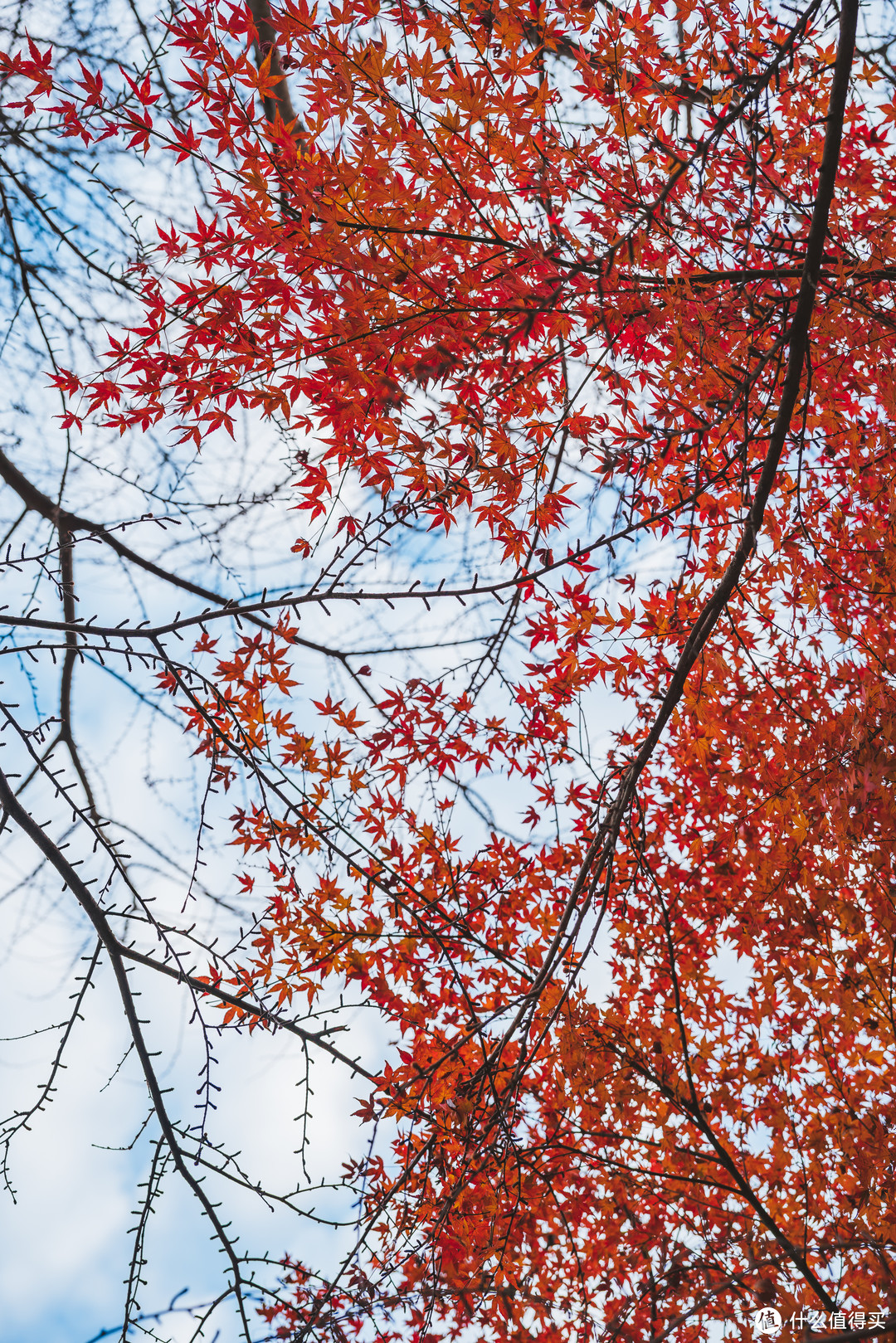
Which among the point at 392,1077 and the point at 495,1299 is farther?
the point at 392,1077

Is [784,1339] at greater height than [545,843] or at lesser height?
lesser

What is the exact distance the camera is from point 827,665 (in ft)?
15.4

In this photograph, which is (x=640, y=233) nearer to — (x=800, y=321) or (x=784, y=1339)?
(x=800, y=321)

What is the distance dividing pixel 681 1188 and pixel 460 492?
17.9ft

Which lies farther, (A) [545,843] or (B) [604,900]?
(A) [545,843]

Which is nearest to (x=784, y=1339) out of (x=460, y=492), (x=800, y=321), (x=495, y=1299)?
(x=495, y=1299)

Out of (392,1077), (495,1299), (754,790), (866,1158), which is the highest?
(754,790)

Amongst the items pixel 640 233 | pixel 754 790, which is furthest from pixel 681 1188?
pixel 640 233

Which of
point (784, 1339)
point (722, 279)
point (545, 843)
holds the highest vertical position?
point (722, 279)

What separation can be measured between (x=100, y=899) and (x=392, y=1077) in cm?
193

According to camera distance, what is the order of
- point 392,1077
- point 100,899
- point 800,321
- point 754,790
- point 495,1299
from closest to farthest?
1. point 800,321
2. point 100,899
3. point 495,1299
4. point 392,1077
5. point 754,790

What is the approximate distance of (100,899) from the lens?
3031 millimetres

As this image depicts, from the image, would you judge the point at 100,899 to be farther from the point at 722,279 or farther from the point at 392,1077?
the point at 722,279

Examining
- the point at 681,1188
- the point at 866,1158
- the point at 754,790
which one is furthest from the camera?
the point at 681,1188
